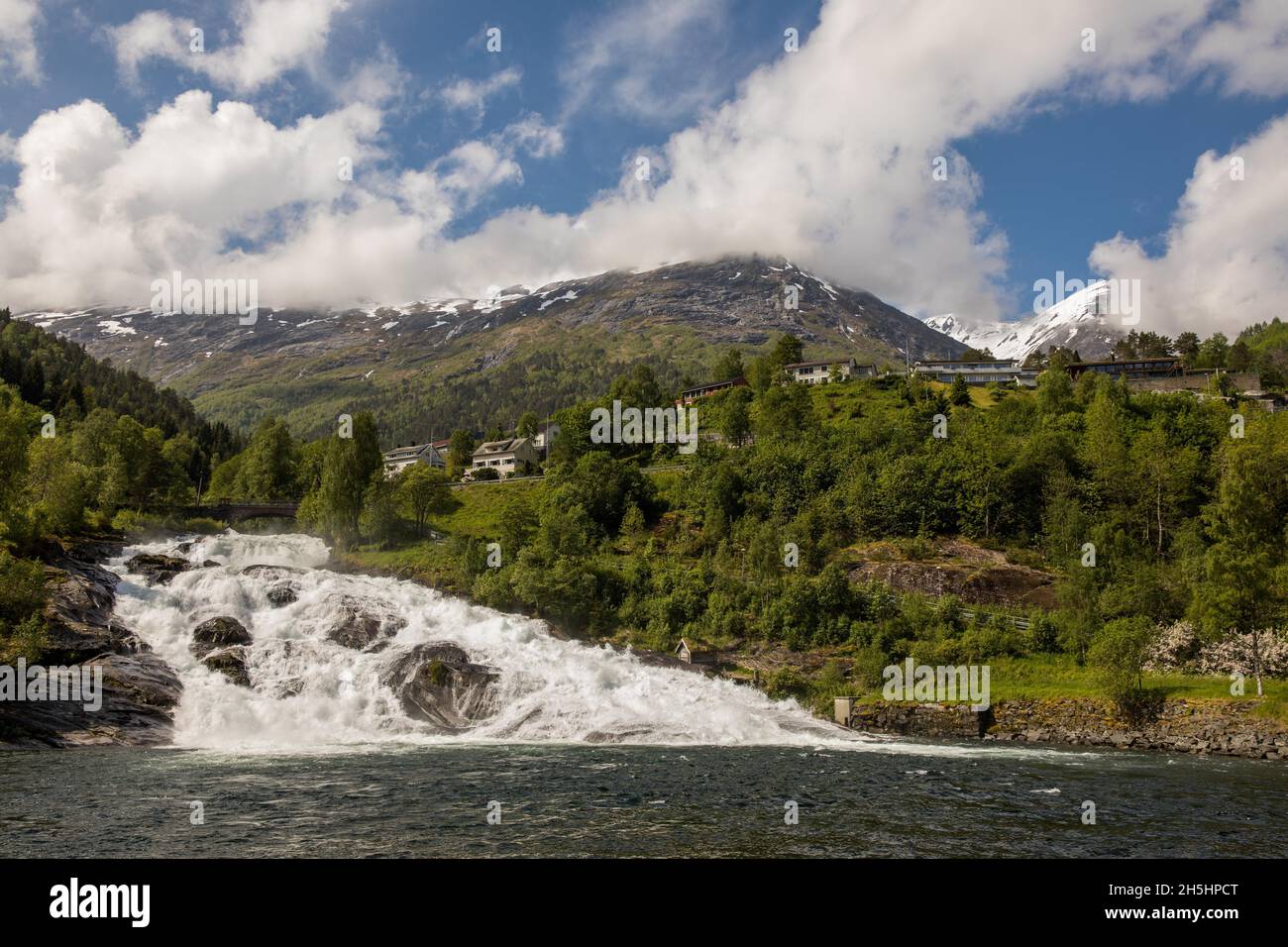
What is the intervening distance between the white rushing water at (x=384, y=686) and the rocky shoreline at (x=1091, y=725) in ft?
17.5

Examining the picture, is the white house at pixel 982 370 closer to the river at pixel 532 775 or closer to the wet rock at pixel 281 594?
the river at pixel 532 775

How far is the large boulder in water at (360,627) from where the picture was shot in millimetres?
57562

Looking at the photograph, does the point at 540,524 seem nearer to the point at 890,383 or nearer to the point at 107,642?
the point at 107,642

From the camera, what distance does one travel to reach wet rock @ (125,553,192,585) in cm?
6500

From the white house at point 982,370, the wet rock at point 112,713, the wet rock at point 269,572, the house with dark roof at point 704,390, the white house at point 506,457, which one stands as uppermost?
the white house at point 982,370

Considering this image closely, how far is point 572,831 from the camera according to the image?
2259cm

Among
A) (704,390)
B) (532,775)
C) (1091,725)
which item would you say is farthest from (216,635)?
(704,390)

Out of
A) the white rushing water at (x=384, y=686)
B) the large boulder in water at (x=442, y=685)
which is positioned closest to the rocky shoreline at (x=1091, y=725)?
the white rushing water at (x=384, y=686)

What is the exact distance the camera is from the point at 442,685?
50906mm

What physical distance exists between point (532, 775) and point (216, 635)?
33182mm
